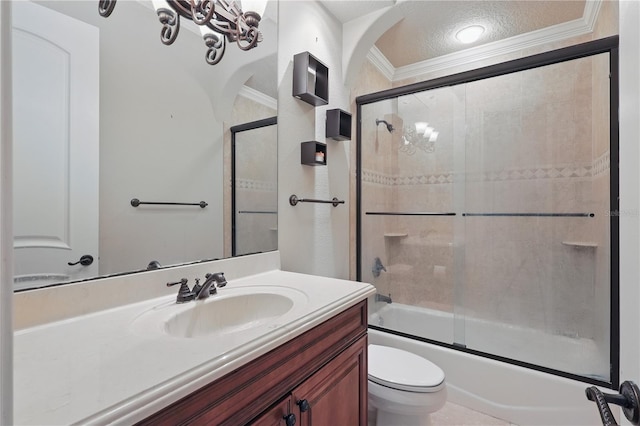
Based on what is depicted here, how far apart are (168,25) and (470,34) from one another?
7.13 ft

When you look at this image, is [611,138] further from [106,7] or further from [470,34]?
[106,7]

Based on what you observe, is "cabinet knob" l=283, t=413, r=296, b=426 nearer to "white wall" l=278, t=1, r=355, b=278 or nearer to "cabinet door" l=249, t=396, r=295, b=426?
"cabinet door" l=249, t=396, r=295, b=426

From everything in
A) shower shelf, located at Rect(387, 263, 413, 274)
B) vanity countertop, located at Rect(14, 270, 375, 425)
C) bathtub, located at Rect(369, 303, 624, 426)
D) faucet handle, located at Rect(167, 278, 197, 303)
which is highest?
faucet handle, located at Rect(167, 278, 197, 303)

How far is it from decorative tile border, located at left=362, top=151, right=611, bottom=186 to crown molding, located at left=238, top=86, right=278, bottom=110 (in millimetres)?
1039

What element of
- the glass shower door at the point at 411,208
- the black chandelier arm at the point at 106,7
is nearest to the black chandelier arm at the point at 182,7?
the black chandelier arm at the point at 106,7

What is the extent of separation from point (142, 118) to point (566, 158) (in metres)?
2.52

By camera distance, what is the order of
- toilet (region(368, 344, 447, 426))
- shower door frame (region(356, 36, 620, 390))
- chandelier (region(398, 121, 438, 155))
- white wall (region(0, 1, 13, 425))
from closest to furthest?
white wall (region(0, 1, 13, 425))
toilet (region(368, 344, 447, 426))
shower door frame (region(356, 36, 620, 390))
chandelier (region(398, 121, 438, 155))

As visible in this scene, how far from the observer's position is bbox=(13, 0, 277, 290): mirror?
81 cm

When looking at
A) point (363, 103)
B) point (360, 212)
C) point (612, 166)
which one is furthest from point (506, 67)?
point (360, 212)

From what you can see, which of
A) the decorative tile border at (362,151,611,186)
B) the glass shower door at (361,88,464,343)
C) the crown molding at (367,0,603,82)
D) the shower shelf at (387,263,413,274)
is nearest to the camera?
the decorative tile border at (362,151,611,186)

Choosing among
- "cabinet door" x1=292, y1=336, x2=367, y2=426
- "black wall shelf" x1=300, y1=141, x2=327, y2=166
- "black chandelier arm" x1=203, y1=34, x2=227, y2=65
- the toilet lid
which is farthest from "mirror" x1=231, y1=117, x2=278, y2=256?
the toilet lid

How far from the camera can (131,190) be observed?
1031 mm

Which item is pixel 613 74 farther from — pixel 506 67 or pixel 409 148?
pixel 409 148

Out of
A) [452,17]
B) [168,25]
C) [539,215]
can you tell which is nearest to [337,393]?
[168,25]
